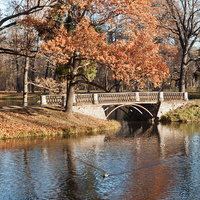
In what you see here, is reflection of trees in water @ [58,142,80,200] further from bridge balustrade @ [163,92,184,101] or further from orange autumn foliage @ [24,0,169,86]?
bridge balustrade @ [163,92,184,101]

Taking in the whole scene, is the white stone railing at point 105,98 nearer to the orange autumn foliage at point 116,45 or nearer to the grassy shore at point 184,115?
the grassy shore at point 184,115

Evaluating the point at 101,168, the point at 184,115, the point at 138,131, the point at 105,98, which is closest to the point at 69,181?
the point at 101,168

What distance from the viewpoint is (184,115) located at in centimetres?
3700

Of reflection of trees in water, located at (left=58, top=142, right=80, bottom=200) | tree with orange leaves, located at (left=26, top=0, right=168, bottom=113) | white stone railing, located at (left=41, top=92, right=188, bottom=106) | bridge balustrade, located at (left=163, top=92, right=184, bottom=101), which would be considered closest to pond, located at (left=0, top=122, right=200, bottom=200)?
reflection of trees in water, located at (left=58, top=142, right=80, bottom=200)

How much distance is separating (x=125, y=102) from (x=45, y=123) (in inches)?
385

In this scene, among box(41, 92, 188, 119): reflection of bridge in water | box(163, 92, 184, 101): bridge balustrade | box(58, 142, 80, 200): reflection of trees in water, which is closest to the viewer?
box(58, 142, 80, 200): reflection of trees in water

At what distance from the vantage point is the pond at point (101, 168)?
43.7 ft

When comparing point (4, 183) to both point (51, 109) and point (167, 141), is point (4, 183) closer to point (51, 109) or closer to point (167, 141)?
point (167, 141)

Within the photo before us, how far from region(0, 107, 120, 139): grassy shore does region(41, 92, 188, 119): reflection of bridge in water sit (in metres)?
1.24

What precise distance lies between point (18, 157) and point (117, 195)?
8081 millimetres

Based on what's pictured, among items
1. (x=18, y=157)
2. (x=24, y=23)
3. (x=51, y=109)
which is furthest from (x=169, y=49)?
(x=18, y=157)

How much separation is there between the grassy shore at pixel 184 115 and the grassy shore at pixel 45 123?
7.71 meters

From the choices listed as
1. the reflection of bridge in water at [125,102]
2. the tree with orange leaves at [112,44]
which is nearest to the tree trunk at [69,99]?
the reflection of bridge in water at [125,102]

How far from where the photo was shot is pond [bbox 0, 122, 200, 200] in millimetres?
13328
